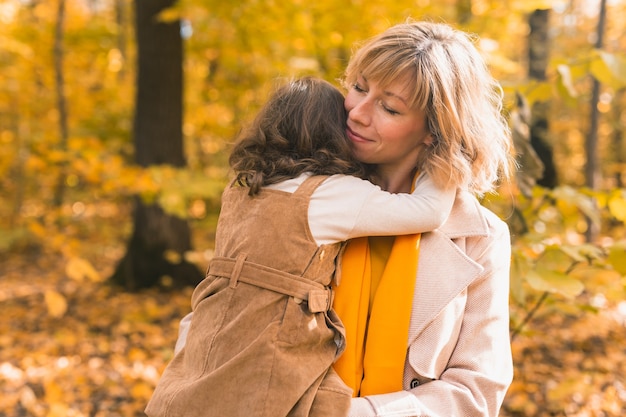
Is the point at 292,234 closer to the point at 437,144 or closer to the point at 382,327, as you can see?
the point at 382,327

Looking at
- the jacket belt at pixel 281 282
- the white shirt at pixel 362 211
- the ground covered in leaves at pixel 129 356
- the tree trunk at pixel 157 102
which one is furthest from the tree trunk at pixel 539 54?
the jacket belt at pixel 281 282

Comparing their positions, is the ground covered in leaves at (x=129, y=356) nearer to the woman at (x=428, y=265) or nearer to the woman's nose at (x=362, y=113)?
the woman at (x=428, y=265)

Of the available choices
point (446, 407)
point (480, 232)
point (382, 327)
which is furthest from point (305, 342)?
point (480, 232)

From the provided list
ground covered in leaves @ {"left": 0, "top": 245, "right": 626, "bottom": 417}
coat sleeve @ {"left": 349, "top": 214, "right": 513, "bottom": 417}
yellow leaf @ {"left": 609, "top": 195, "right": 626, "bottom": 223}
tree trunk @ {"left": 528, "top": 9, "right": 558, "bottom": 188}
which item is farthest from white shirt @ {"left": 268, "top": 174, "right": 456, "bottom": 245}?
tree trunk @ {"left": 528, "top": 9, "right": 558, "bottom": 188}

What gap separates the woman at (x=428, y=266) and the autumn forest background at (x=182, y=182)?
59 centimetres

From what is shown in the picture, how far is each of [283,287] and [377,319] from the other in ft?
0.93

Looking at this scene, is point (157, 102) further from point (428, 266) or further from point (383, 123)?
point (428, 266)

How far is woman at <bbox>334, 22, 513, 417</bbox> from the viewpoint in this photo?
5.30 ft

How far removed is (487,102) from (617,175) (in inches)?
499

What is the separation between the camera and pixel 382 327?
162 cm

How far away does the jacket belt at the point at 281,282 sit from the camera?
1562 millimetres

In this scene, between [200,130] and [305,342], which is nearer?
[305,342]

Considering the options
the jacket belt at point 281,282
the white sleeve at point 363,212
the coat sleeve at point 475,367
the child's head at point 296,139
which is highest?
the child's head at point 296,139

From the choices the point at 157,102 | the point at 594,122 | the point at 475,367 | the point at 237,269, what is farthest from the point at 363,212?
the point at 157,102
